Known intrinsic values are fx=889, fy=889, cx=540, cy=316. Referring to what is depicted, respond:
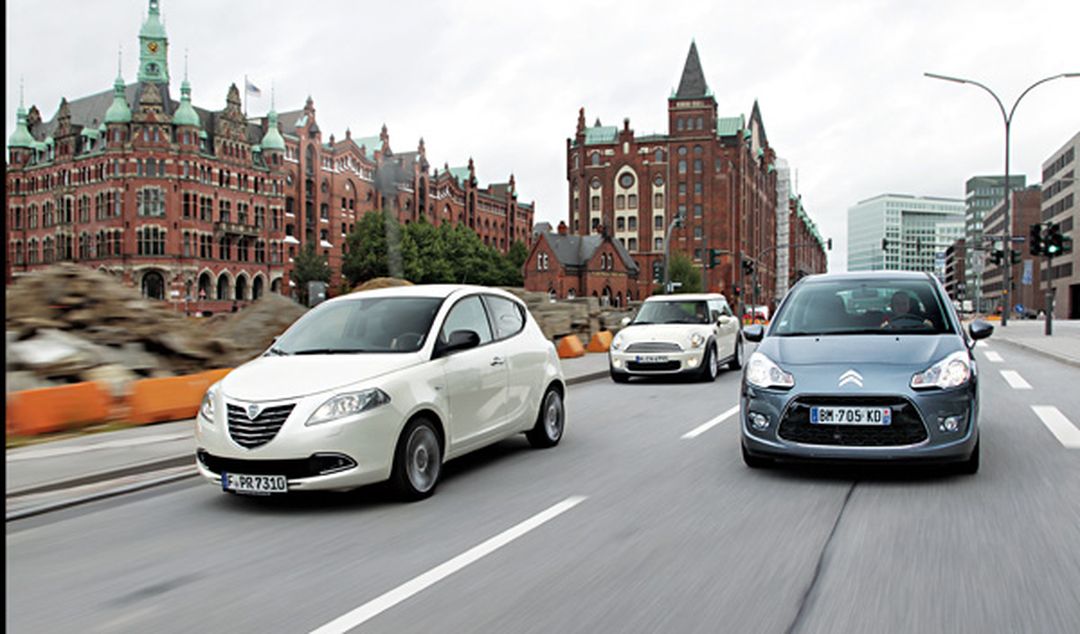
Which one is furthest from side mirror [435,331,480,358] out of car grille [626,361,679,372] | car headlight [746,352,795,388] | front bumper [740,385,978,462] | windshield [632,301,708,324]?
windshield [632,301,708,324]

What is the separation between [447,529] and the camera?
5355mm

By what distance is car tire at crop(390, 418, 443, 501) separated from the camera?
6000 mm

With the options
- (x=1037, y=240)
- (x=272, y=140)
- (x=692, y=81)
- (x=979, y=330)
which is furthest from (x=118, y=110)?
(x=979, y=330)

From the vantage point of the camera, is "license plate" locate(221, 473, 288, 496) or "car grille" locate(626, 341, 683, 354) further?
"car grille" locate(626, 341, 683, 354)

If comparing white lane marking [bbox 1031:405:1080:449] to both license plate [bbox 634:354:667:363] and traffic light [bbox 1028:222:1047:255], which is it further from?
traffic light [bbox 1028:222:1047:255]

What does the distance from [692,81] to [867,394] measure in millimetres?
108798

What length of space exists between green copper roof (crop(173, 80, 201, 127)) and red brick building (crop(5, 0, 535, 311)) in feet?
0.40

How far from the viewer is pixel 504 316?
26.3 ft

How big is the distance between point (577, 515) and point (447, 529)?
0.86 meters

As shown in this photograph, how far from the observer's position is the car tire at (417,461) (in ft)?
19.7

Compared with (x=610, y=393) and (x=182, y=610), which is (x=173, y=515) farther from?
(x=610, y=393)

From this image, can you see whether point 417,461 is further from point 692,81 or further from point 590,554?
point 692,81

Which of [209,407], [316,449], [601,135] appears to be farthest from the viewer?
[601,135]

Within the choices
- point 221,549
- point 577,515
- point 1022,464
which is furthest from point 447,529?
point 1022,464
